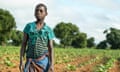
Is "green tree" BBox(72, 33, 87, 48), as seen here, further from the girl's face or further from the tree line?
the girl's face

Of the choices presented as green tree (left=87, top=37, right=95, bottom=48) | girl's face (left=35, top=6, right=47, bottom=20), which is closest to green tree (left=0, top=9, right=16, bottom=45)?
green tree (left=87, top=37, right=95, bottom=48)

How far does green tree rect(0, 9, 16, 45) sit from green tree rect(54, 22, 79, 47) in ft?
61.0

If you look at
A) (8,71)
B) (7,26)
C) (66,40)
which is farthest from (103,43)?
(8,71)

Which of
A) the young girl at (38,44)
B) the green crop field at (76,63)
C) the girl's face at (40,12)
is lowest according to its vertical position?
the green crop field at (76,63)

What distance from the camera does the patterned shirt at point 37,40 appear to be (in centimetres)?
633

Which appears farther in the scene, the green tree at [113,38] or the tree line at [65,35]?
the green tree at [113,38]

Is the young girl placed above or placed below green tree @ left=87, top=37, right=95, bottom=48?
above

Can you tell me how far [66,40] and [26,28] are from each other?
81.6 m

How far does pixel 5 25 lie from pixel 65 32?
80.0ft

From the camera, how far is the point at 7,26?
69.7 m

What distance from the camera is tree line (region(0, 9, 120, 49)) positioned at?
7025 centimetres

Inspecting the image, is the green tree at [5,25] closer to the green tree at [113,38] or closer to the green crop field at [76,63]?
the green tree at [113,38]

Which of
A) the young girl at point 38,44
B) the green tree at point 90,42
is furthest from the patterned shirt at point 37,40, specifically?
the green tree at point 90,42

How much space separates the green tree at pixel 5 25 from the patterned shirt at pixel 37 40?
62.9 m
